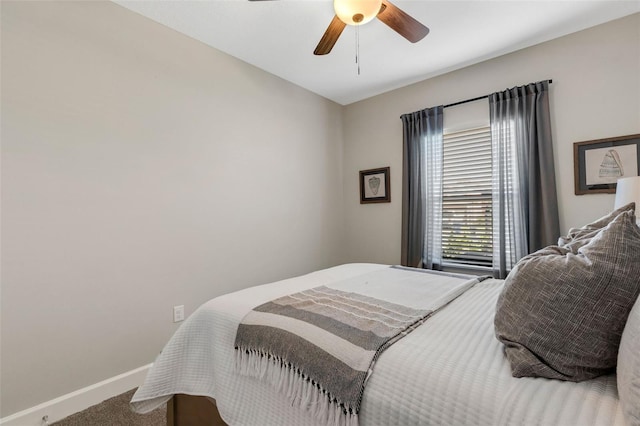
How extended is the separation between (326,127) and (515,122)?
1970 mm

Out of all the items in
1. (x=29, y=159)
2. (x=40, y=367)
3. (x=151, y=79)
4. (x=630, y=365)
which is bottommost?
(x=40, y=367)

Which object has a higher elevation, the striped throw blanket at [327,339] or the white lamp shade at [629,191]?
the white lamp shade at [629,191]

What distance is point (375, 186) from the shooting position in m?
3.46

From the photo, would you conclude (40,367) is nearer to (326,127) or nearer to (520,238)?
(326,127)

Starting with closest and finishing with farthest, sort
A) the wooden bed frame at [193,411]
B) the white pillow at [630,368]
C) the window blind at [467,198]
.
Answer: the white pillow at [630,368] < the wooden bed frame at [193,411] < the window blind at [467,198]

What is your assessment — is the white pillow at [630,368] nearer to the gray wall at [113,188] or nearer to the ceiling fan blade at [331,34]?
the ceiling fan blade at [331,34]

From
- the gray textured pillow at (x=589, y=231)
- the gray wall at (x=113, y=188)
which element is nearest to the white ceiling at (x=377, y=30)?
the gray wall at (x=113, y=188)

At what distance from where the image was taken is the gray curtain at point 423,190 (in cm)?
296

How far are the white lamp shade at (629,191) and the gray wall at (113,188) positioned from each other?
2614 millimetres

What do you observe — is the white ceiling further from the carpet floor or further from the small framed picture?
the carpet floor

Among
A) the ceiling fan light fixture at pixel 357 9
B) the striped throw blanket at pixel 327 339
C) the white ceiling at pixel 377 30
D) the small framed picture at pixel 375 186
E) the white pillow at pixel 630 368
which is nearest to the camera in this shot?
the white pillow at pixel 630 368

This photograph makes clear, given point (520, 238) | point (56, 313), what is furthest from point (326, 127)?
point (56, 313)

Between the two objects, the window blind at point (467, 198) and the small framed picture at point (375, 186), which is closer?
the window blind at point (467, 198)

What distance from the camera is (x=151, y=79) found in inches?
82.0
